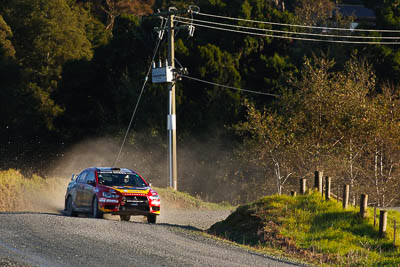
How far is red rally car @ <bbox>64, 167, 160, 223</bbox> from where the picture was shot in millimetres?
22859

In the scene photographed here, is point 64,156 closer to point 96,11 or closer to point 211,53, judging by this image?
point 211,53

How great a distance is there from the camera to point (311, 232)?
2073 centimetres

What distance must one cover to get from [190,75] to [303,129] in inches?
514

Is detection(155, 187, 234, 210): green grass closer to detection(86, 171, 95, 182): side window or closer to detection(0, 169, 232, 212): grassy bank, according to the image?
detection(0, 169, 232, 212): grassy bank

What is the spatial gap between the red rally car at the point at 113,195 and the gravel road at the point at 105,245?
1.89 m

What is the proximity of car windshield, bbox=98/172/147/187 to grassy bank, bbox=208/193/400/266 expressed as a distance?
10.3 feet

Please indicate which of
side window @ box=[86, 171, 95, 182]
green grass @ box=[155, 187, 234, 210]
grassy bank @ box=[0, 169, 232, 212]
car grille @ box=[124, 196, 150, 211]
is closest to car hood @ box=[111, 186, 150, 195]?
car grille @ box=[124, 196, 150, 211]

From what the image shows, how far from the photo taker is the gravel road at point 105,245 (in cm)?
1438

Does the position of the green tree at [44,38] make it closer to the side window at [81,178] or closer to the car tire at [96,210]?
the side window at [81,178]

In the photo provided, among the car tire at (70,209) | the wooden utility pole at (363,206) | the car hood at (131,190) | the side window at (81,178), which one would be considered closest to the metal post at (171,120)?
the car tire at (70,209)

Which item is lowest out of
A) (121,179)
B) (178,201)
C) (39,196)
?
(178,201)

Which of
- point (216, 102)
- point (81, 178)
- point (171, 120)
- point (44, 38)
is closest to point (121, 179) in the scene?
point (81, 178)

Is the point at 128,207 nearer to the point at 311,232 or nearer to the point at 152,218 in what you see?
the point at 152,218

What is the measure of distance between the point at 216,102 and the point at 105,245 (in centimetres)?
3210
